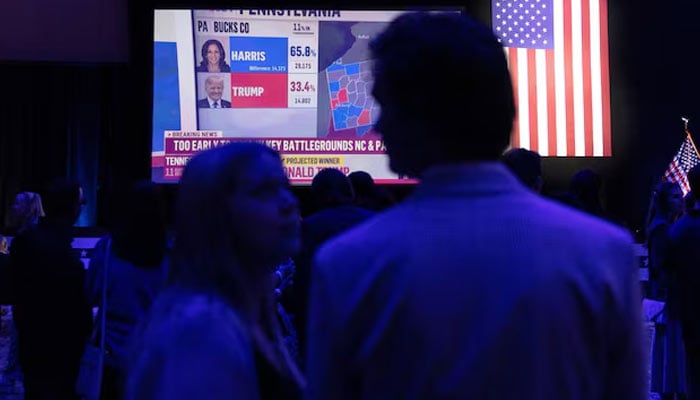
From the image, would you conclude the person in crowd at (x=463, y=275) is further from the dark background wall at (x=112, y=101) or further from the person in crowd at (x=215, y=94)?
the dark background wall at (x=112, y=101)

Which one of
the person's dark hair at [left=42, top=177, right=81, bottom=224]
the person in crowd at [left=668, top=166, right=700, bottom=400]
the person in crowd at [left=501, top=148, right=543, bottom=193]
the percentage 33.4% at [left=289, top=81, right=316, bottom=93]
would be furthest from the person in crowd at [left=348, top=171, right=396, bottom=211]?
the percentage 33.4% at [left=289, top=81, right=316, bottom=93]

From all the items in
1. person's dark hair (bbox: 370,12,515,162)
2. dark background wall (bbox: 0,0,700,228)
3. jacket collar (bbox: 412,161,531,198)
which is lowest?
jacket collar (bbox: 412,161,531,198)

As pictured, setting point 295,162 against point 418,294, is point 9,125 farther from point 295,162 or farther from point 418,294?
point 418,294

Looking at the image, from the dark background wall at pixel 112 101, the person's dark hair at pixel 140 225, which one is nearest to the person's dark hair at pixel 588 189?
the person's dark hair at pixel 140 225

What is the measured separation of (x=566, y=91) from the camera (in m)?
8.04

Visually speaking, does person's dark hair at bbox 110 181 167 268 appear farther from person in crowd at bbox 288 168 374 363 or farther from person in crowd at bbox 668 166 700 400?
person in crowd at bbox 668 166 700 400

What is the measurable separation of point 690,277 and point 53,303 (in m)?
2.80

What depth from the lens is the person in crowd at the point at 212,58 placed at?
7551 mm

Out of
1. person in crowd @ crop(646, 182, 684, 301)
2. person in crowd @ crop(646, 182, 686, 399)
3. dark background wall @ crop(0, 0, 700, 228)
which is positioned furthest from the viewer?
dark background wall @ crop(0, 0, 700, 228)

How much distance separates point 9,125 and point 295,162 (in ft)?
9.91

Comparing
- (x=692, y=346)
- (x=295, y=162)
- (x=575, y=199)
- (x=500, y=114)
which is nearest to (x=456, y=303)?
(x=500, y=114)

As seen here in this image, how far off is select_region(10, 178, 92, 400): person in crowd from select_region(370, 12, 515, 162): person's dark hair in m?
2.63

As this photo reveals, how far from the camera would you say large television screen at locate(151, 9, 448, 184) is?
755cm

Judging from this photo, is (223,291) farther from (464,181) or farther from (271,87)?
(271,87)
